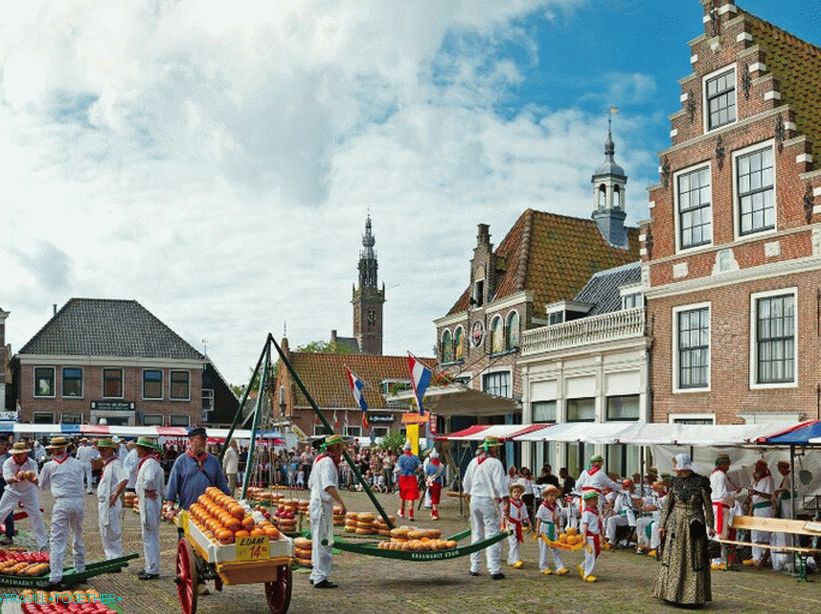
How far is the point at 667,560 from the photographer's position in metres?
12.3

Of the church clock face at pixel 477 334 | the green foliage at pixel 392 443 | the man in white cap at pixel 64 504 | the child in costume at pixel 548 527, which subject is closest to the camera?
the man in white cap at pixel 64 504

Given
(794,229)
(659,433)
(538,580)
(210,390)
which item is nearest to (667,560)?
(538,580)

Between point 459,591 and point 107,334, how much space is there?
48.1 m

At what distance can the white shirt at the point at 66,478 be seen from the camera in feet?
40.8

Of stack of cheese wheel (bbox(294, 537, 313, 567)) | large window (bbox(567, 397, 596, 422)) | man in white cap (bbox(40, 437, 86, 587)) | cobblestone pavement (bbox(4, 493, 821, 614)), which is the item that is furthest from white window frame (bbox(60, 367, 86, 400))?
man in white cap (bbox(40, 437, 86, 587))

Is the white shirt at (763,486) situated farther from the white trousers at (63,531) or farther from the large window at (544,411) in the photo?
the large window at (544,411)

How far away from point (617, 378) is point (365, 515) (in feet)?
41.9

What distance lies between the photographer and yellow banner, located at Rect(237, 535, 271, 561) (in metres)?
9.95

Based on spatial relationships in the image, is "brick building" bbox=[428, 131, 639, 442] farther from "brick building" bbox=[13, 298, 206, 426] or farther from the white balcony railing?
"brick building" bbox=[13, 298, 206, 426]

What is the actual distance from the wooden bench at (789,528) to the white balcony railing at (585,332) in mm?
12167

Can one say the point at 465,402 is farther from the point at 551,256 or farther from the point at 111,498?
the point at 111,498

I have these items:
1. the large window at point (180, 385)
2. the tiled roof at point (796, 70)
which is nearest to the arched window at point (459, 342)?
the tiled roof at point (796, 70)

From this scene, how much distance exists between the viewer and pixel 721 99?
83.0 feet

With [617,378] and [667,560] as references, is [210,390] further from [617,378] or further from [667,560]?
[667,560]
